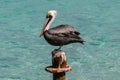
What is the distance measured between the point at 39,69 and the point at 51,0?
34.6ft

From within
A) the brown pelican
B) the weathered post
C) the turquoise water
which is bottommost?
the turquoise water

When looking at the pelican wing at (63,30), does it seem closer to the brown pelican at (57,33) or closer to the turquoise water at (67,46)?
the brown pelican at (57,33)

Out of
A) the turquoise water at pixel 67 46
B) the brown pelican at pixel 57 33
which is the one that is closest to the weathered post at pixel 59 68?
the brown pelican at pixel 57 33

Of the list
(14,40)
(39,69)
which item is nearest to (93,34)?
(14,40)

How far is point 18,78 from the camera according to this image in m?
13.9

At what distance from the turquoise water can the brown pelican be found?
849 cm

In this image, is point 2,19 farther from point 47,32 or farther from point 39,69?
point 47,32

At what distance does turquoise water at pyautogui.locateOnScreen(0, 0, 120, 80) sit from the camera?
14.6m

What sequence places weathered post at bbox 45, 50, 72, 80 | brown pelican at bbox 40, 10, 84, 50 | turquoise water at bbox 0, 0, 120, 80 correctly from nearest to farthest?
weathered post at bbox 45, 50, 72, 80
brown pelican at bbox 40, 10, 84, 50
turquoise water at bbox 0, 0, 120, 80

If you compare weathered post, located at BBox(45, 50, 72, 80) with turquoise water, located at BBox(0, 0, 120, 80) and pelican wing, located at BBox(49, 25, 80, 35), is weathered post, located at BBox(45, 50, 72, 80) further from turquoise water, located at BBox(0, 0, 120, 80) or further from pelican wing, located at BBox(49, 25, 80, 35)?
turquoise water, located at BBox(0, 0, 120, 80)

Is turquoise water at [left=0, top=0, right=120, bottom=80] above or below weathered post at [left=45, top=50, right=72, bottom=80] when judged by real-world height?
below

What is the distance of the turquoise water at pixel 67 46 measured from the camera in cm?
1455

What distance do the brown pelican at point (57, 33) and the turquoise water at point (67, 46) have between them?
334 inches

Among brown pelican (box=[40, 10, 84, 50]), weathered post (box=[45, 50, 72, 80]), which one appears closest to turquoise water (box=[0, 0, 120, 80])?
brown pelican (box=[40, 10, 84, 50])
